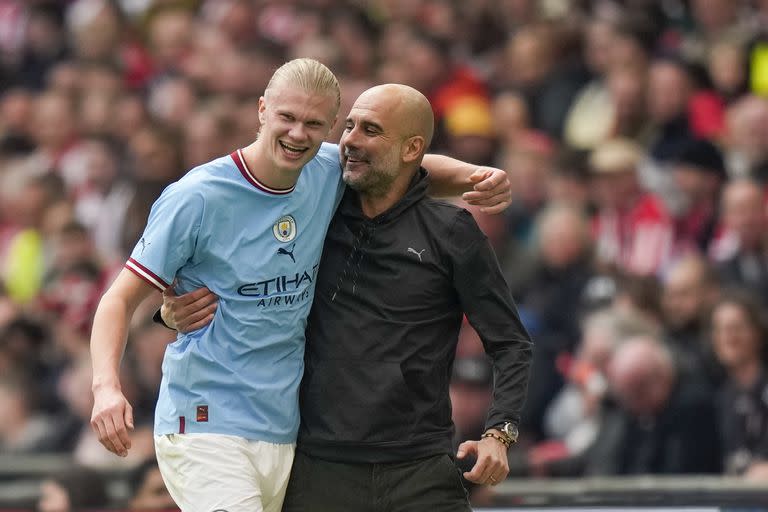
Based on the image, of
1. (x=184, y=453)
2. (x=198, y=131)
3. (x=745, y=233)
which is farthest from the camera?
(x=198, y=131)

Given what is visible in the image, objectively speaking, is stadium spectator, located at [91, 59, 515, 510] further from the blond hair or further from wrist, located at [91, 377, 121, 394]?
wrist, located at [91, 377, 121, 394]

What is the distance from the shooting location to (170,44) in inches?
477

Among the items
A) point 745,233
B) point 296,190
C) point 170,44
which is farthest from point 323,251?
point 170,44

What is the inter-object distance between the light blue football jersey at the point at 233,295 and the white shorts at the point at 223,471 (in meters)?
0.04

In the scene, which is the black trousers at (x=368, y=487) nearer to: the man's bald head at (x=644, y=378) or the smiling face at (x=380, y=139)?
the smiling face at (x=380, y=139)

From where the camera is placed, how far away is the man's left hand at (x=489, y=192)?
4.88 metres

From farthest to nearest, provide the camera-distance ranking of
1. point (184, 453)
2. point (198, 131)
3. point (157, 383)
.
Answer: point (198, 131) → point (157, 383) → point (184, 453)

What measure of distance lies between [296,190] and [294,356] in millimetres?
514

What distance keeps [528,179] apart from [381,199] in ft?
13.4

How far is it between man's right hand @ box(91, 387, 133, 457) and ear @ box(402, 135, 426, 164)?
1246 millimetres

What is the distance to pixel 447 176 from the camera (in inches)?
202

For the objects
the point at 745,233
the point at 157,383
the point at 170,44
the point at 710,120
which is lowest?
the point at 157,383

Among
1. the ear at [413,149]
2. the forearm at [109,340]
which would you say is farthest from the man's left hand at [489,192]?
the forearm at [109,340]

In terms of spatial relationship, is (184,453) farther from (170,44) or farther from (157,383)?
(170,44)
